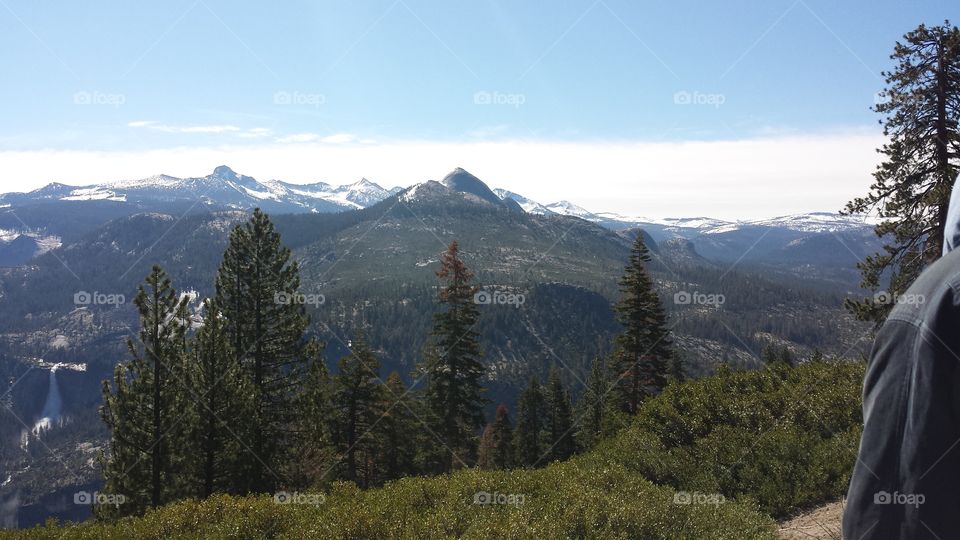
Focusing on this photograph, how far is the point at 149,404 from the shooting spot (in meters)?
20.1

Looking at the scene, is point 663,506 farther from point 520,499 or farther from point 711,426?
point 711,426

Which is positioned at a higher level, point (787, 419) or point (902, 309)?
point (902, 309)

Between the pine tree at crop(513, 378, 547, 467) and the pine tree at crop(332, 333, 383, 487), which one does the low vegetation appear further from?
the pine tree at crop(513, 378, 547, 467)

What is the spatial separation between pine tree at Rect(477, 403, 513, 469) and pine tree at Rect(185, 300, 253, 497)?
32.0 metres

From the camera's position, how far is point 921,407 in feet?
5.30

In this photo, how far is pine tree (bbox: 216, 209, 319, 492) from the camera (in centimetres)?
2595

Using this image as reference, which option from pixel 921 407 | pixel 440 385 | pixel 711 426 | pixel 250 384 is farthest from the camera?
pixel 440 385

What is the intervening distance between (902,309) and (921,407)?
31 cm

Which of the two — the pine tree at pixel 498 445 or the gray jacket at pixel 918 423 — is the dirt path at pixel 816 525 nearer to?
the gray jacket at pixel 918 423

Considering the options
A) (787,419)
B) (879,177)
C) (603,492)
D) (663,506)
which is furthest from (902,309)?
(879,177)

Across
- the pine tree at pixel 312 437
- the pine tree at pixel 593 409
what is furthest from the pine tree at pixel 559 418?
the pine tree at pixel 312 437

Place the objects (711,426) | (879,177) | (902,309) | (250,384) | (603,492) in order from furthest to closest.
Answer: (250,384), (879,177), (711,426), (603,492), (902,309)

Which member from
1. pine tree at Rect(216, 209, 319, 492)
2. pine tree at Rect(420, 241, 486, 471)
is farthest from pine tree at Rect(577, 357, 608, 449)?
pine tree at Rect(216, 209, 319, 492)

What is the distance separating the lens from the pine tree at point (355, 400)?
104 feet
